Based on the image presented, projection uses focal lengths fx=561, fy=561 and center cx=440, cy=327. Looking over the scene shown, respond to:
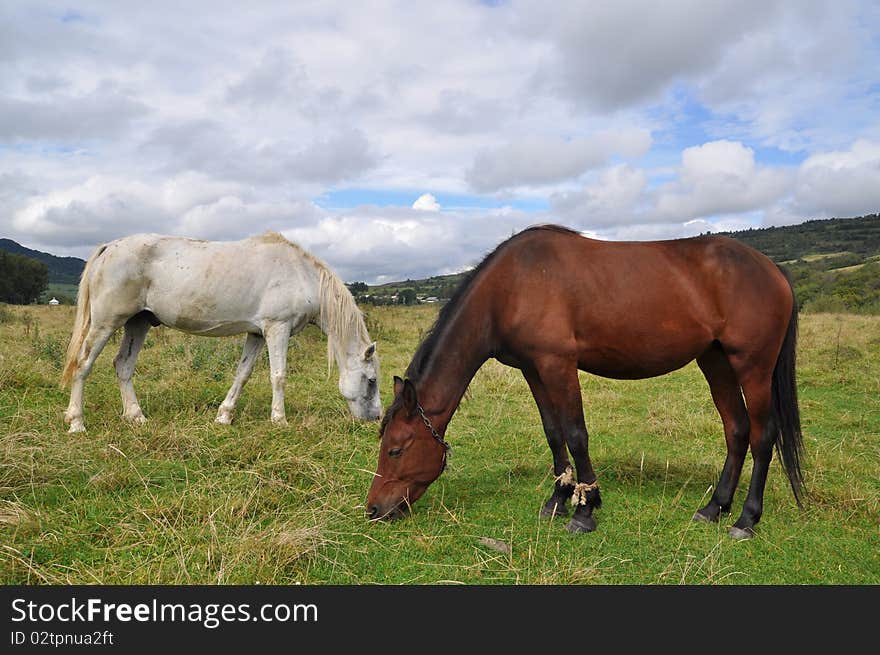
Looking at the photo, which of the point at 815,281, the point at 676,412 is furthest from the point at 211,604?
the point at 815,281

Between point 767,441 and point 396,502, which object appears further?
point 767,441

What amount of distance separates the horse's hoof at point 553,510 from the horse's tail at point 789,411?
1892 mm

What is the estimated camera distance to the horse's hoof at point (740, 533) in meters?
4.22

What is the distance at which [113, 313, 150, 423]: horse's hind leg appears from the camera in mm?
6781

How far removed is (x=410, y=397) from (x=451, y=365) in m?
0.45

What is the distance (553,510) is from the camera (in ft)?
14.9

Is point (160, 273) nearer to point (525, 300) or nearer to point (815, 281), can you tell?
point (525, 300)

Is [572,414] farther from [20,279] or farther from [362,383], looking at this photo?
[20,279]

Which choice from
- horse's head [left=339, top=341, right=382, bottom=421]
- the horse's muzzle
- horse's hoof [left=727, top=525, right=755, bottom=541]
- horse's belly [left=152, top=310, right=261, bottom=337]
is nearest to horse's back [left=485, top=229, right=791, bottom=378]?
horse's hoof [left=727, top=525, right=755, bottom=541]

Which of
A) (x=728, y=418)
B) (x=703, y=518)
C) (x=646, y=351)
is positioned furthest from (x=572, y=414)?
(x=728, y=418)

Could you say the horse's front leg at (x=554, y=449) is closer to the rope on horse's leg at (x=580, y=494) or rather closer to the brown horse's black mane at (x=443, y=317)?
the rope on horse's leg at (x=580, y=494)

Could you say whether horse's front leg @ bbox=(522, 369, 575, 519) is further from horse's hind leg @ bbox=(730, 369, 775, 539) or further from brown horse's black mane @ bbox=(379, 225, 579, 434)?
horse's hind leg @ bbox=(730, 369, 775, 539)

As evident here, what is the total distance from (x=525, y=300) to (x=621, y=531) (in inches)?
74.3

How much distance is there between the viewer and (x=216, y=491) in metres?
4.55
